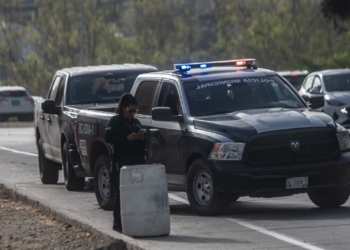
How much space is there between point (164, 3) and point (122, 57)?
989 centimetres

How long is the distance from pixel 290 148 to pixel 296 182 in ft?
1.31

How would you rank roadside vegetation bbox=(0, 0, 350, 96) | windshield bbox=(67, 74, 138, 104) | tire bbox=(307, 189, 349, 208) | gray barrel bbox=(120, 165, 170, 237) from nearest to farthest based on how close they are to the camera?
gray barrel bbox=(120, 165, 170, 237) → tire bbox=(307, 189, 349, 208) → windshield bbox=(67, 74, 138, 104) → roadside vegetation bbox=(0, 0, 350, 96)

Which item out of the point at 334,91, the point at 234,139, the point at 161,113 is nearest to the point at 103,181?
the point at 161,113

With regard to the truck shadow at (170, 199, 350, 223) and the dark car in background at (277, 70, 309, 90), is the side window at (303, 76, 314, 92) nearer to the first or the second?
the dark car in background at (277, 70, 309, 90)

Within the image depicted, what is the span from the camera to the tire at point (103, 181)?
1189 cm

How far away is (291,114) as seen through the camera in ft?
36.1

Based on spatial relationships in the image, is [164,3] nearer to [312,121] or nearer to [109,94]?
[109,94]

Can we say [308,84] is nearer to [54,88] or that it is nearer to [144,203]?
[54,88]

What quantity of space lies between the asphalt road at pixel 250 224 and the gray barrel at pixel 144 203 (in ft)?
0.43

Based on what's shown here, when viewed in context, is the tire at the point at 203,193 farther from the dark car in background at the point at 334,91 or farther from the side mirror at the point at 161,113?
the dark car in background at the point at 334,91

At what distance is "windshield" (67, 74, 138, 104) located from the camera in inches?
607

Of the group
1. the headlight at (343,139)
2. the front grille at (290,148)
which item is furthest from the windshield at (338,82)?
the front grille at (290,148)

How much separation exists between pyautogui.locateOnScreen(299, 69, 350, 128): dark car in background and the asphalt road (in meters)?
11.5

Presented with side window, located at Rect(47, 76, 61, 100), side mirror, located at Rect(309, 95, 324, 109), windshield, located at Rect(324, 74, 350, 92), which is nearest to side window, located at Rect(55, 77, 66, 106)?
side window, located at Rect(47, 76, 61, 100)
